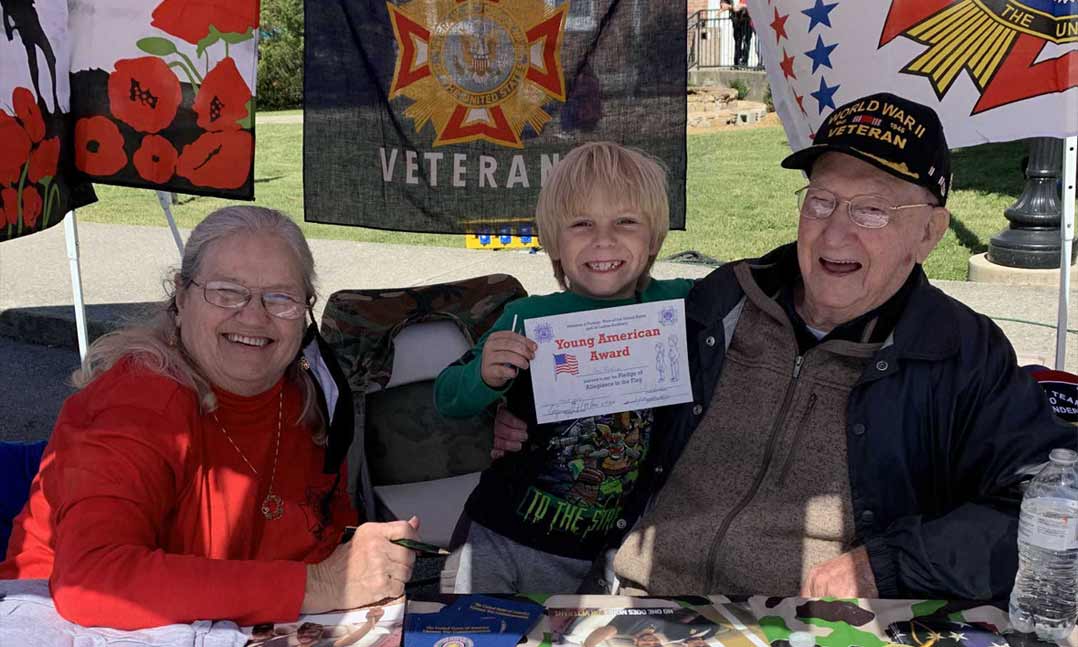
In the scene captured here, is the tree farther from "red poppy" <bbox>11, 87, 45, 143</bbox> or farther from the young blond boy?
the young blond boy

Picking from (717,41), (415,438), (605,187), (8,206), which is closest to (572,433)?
(605,187)

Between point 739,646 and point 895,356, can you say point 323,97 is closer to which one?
point 895,356

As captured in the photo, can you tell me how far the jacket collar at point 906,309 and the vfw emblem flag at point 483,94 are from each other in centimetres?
144

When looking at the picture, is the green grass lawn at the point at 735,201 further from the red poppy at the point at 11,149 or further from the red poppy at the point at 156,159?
the red poppy at the point at 11,149

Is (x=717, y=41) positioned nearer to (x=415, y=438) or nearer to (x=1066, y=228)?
(x=1066, y=228)

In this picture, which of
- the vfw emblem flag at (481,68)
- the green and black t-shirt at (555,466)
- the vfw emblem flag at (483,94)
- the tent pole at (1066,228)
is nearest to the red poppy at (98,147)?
the vfw emblem flag at (483,94)

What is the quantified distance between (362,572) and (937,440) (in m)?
1.32

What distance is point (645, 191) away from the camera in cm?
261

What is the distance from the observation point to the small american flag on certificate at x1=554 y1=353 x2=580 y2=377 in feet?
7.55

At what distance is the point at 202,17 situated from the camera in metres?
4.14

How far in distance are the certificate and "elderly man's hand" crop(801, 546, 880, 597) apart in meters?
0.49

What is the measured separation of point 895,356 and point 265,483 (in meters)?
1.50

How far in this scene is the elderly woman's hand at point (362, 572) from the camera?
6.50 ft

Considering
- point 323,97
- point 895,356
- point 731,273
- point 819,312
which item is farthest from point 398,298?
point 895,356
